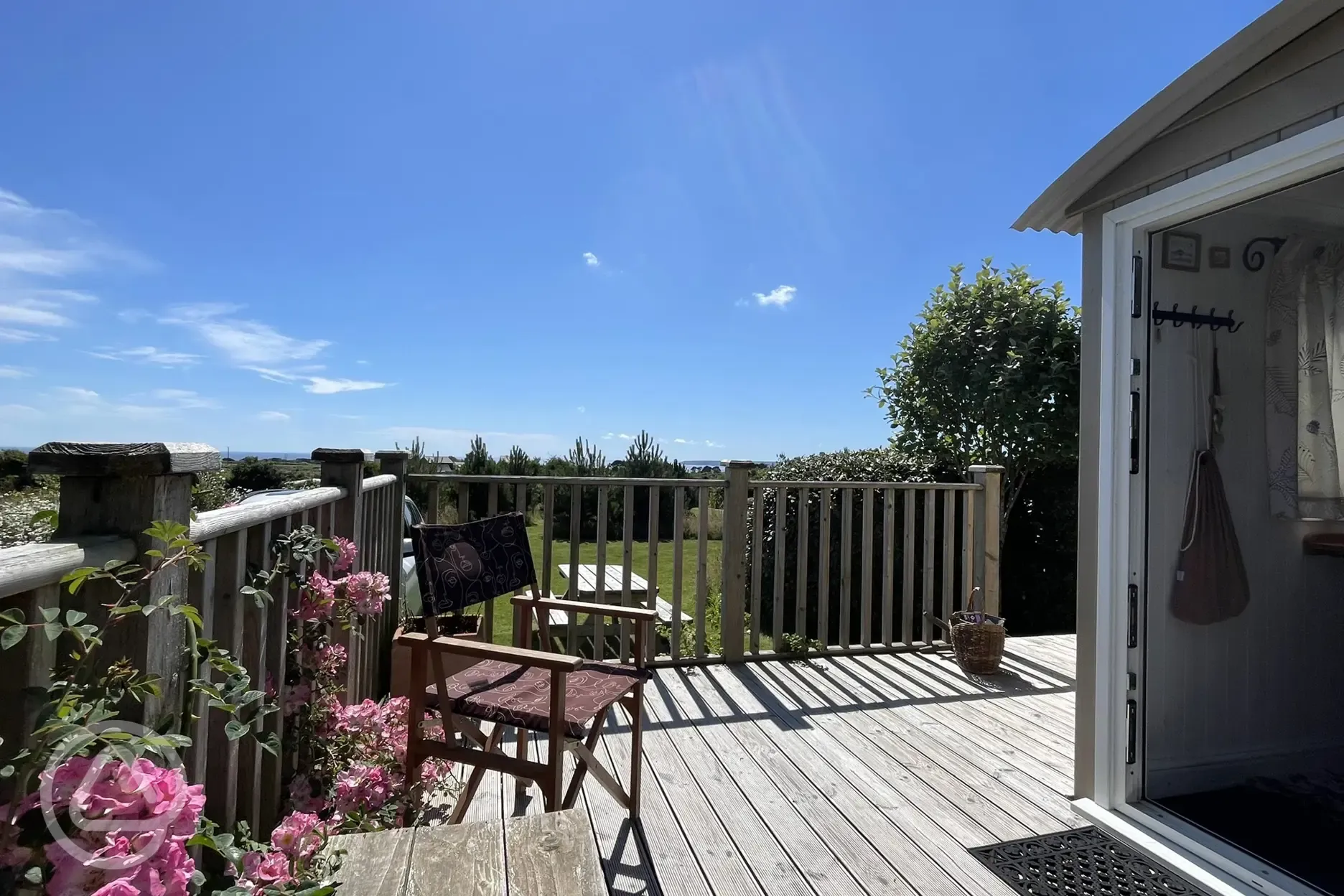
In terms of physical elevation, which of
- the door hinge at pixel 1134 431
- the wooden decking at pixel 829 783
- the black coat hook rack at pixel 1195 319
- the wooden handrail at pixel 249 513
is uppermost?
the black coat hook rack at pixel 1195 319

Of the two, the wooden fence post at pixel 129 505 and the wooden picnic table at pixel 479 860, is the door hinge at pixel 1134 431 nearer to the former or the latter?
the wooden picnic table at pixel 479 860

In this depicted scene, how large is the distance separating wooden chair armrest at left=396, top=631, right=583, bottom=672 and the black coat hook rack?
218 centimetres

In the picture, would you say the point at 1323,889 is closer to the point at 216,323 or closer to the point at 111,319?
the point at 111,319

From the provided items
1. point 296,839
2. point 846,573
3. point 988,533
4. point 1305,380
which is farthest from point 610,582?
point 1305,380

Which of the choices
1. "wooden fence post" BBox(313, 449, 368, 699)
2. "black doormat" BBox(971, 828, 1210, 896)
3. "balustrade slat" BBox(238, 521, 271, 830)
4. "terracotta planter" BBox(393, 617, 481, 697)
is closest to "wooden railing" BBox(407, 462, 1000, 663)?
"terracotta planter" BBox(393, 617, 481, 697)

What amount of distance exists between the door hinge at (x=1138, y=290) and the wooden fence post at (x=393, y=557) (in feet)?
9.93

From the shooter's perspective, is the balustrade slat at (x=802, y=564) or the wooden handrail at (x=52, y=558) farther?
the balustrade slat at (x=802, y=564)

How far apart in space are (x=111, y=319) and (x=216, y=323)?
2.50m

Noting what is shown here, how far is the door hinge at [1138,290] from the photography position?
7.00 ft

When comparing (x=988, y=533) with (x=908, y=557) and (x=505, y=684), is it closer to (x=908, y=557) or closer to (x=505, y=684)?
(x=908, y=557)

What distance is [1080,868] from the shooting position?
185 cm

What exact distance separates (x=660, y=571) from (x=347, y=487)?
502cm

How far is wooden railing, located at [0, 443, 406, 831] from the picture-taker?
70 centimetres

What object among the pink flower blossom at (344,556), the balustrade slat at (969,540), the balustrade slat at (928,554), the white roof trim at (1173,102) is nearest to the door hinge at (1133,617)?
the white roof trim at (1173,102)
